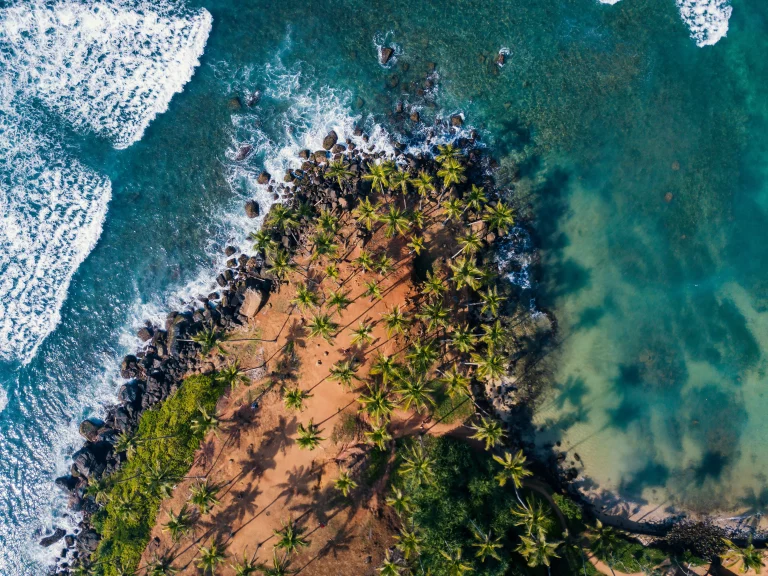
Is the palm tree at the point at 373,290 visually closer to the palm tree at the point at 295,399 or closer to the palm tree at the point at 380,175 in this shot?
the palm tree at the point at 380,175

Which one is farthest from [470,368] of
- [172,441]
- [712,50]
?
[712,50]

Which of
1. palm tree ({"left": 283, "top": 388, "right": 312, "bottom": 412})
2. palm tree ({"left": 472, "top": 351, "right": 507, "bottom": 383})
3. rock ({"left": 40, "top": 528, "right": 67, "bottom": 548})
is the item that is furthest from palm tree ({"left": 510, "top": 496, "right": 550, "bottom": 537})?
rock ({"left": 40, "top": 528, "right": 67, "bottom": 548})

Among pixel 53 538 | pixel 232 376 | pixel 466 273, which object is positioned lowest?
pixel 53 538

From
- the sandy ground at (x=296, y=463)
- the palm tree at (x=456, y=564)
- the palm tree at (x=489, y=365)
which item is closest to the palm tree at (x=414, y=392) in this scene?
the sandy ground at (x=296, y=463)

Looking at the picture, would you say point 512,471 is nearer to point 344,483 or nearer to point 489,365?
point 489,365

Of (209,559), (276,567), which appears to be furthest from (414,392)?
(209,559)

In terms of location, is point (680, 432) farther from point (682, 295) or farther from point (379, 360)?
point (379, 360)
